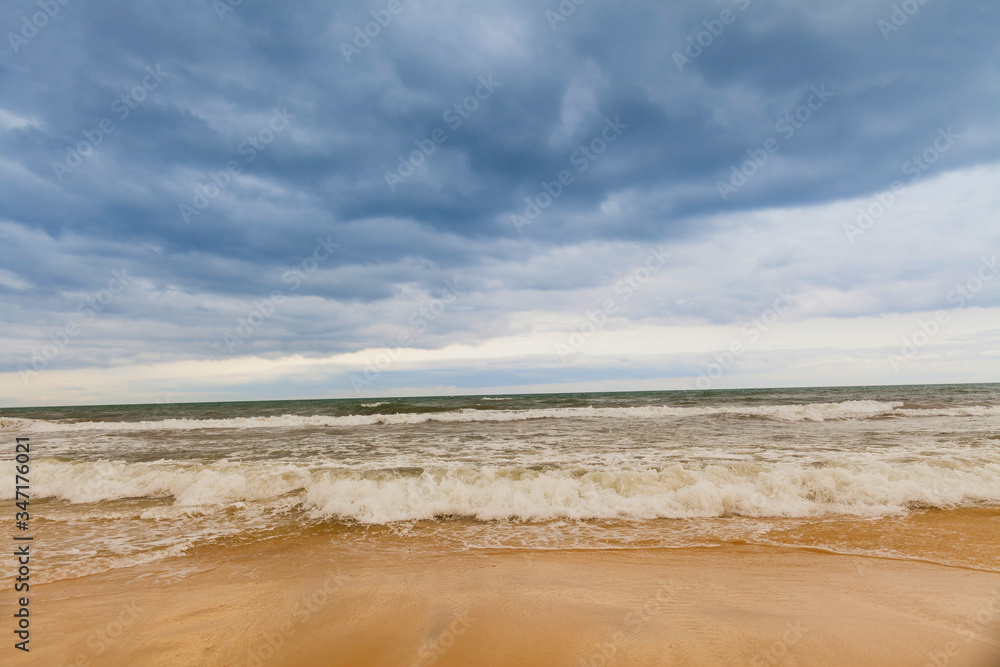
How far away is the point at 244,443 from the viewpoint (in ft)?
62.4

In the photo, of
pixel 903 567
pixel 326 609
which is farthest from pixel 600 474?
pixel 326 609

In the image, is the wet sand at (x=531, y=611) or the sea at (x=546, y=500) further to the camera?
the sea at (x=546, y=500)

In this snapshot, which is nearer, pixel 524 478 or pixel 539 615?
pixel 539 615

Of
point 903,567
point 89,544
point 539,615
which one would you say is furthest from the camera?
point 89,544

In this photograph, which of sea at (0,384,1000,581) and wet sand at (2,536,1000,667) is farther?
sea at (0,384,1000,581)

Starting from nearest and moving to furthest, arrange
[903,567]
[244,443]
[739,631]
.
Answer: [739,631] → [903,567] → [244,443]

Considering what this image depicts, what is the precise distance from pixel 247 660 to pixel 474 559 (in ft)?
9.39

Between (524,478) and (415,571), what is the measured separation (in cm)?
464

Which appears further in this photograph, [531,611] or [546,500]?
[546,500]

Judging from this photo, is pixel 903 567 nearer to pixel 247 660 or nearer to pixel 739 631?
pixel 739 631

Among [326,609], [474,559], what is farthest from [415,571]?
[326,609]

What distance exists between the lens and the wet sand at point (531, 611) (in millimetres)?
3678

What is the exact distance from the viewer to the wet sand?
12.1 feet

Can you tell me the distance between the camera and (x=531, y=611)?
4371 millimetres
